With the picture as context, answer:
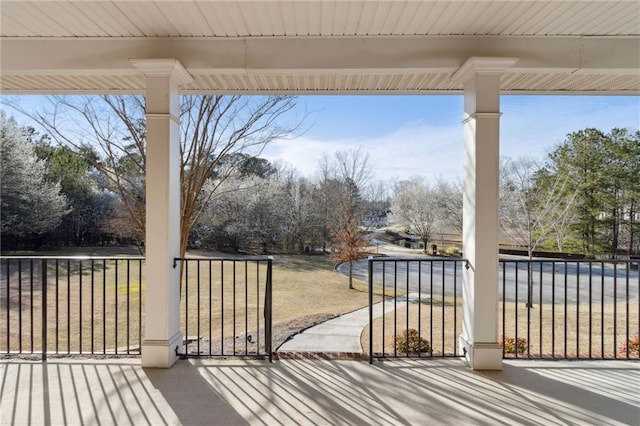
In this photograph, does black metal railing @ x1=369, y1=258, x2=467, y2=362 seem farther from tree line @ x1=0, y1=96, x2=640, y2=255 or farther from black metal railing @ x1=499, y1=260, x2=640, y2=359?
tree line @ x1=0, y1=96, x2=640, y2=255

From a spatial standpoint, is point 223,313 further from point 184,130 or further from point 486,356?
point 486,356

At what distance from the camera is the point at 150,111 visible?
2.48 m

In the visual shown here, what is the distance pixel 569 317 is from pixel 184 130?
26.9 feet

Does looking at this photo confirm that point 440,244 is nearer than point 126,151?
No

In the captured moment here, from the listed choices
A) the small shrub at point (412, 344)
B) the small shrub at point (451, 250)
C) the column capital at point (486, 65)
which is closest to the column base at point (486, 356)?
the small shrub at point (412, 344)

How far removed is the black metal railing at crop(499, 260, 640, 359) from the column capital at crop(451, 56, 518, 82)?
155 cm

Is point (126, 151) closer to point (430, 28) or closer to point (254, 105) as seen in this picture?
point (254, 105)

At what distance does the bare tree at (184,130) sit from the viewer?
454cm

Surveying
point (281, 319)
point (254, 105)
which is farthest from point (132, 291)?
point (254, 105)

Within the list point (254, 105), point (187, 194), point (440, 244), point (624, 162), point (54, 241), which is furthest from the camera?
point (440, 244)

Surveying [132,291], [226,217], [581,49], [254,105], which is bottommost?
[132,291]

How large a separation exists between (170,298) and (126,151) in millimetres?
3210

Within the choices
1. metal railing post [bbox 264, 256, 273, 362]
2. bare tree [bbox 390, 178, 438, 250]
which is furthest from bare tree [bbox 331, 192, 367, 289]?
metal railing post [bbox 264, 256, 273, 362]

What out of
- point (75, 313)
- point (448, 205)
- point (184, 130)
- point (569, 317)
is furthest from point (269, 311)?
point (448, 205)
